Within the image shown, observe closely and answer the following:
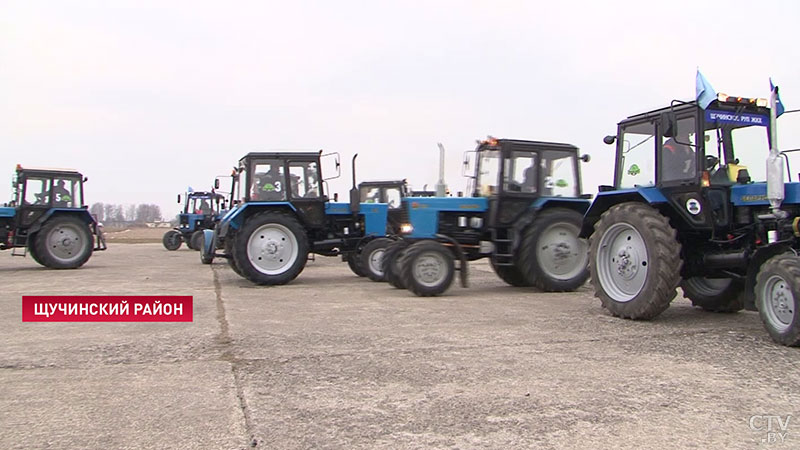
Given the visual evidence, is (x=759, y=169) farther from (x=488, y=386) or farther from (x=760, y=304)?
(x=488, y=386)

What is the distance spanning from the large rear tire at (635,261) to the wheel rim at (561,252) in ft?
8.01

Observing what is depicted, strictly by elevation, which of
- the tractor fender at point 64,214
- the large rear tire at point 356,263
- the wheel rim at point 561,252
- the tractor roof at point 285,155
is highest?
the tractor roof at point 285,155

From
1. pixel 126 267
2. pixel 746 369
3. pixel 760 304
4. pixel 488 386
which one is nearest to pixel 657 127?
pixel 760 304

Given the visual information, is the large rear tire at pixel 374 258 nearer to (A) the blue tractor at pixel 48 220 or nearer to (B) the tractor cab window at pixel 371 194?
(B) the tractor cab window at pixel 371 194

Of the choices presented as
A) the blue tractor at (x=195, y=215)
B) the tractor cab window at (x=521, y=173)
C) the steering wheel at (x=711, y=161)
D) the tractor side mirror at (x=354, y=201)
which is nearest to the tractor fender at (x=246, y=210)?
the tractor side mirror at (x=354, y=201)

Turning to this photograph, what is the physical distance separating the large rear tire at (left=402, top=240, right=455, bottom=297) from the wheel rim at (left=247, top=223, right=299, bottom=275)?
2597 mm

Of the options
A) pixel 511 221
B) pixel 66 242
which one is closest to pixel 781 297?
pixel 511 221

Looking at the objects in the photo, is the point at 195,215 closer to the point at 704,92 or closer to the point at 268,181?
the point at 268,181

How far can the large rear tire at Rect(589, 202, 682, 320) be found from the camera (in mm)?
5699

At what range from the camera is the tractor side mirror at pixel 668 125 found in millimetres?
5574

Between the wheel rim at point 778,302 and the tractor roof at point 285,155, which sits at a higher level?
the tractor roof at point 285,155

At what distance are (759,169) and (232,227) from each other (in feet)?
25.0

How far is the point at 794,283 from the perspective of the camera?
4.46m
